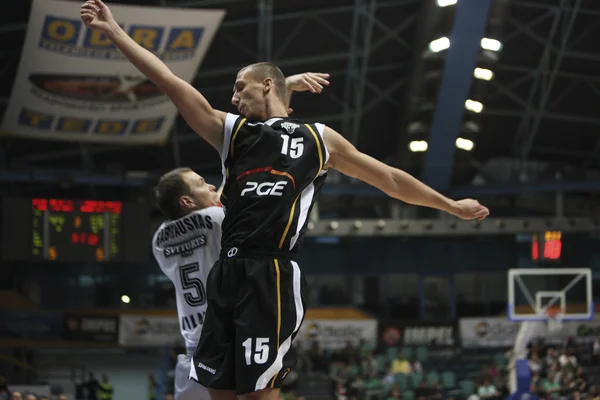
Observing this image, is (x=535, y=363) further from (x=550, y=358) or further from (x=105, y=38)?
(x=105, y=38)

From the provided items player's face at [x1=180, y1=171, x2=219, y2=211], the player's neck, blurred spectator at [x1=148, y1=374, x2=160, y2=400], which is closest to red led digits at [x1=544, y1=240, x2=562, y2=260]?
blurred spectator at [x1=148, y1=374, x2=160, y2=400]

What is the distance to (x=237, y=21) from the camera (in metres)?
23.5

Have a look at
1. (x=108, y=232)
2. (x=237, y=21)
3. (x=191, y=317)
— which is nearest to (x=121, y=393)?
(x=108, y=232)

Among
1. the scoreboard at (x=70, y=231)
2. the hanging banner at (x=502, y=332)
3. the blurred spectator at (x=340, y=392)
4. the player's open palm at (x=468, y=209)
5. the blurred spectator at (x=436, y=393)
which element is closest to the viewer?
the player's open palm at (x=468, y=209)

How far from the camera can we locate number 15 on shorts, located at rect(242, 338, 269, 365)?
4055 millimetres

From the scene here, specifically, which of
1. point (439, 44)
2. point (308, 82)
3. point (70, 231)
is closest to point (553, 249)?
point (439, 44)

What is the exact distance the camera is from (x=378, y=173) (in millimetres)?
4457

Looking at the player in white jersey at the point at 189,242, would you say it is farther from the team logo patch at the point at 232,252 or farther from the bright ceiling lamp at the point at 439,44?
the bright ceiling lamp at the point at 439,44

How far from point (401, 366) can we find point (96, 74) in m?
11.2

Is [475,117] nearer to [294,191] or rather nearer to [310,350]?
[310,350]

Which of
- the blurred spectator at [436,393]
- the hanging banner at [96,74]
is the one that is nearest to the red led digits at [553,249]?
the blurred spectator at [436,393]

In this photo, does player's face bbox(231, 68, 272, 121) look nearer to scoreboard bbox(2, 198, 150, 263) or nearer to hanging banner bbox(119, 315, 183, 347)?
scoreboard bbox(2, 198, 150, 263)

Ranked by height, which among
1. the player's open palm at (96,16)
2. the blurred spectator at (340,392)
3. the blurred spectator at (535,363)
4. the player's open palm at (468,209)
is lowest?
the blurred spectator at (340,392)

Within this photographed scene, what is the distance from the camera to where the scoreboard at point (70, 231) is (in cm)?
2238
